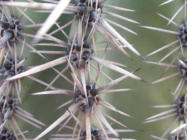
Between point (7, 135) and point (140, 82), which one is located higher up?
point (140, 82)

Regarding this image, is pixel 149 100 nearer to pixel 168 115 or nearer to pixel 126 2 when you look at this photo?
pixel 168 115

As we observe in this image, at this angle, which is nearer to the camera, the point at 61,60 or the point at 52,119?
the point at 61,60

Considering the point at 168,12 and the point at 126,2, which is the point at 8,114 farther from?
the point at 168,12

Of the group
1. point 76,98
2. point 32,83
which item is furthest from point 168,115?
point 32,83

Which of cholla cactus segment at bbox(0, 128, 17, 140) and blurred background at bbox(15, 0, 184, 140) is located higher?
blurred background at bbox(15, 0, 184, 140)

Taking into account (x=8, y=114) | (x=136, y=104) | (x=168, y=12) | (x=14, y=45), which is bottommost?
(x=8, y=114)

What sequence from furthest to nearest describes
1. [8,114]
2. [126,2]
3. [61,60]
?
1. [126,2]
2. [8,114]
3. [61,60]

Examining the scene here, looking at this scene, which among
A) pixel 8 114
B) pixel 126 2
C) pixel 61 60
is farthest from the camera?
pixel 126 2

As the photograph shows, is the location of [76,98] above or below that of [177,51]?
below

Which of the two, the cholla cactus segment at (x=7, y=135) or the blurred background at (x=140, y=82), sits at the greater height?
the blurred background at (x=140, y=82)

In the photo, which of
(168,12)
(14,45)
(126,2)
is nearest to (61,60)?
(14,45)
